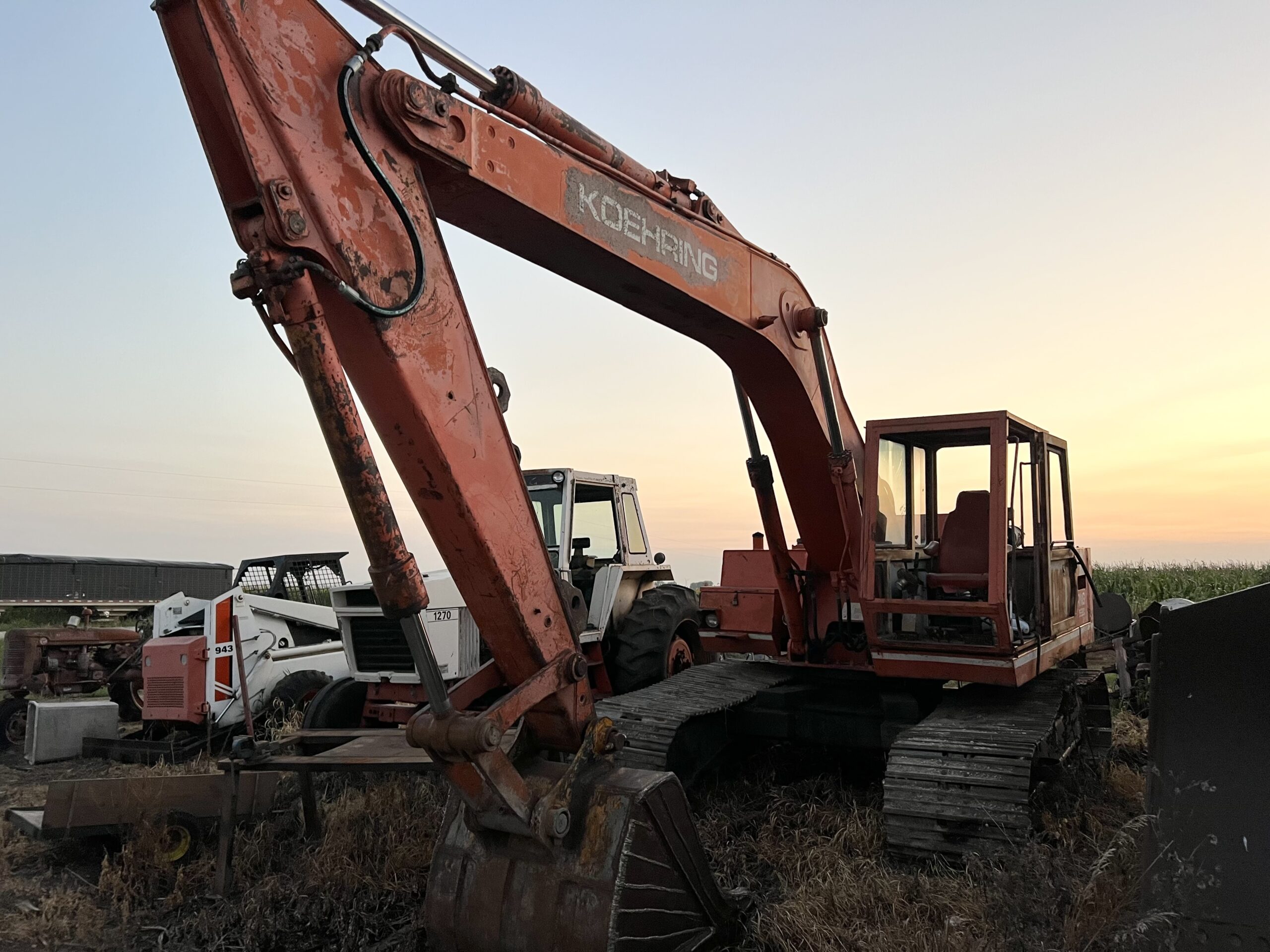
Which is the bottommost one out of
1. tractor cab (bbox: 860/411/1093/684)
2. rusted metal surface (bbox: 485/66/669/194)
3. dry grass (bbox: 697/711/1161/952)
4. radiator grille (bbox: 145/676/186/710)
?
dry grass (bbox: 697/711/1161/952)

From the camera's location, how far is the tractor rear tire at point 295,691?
8734 mm

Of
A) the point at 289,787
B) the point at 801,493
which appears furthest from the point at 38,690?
the point at 801,493

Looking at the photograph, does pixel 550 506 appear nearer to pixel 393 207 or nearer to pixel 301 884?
pixel 301 884

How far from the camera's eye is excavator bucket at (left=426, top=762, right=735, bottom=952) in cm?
353

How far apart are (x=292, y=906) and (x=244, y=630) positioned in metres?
4.71

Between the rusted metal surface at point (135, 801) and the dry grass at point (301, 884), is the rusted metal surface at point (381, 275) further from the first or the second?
the rusted metal surface at point (135, 801)

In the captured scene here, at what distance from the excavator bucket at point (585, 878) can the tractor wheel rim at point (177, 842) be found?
7.71 feet

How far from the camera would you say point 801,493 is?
20.2ft

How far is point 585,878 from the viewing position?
356 centimetres

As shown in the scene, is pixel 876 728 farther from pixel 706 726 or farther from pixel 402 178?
pixel 402 178

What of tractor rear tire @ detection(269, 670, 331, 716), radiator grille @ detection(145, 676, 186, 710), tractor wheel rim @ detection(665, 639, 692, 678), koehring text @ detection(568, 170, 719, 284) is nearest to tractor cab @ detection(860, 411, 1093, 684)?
koehring text @ detection(568, 170, 719, 284)

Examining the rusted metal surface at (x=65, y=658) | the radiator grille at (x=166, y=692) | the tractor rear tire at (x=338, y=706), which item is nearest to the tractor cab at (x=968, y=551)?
the tractor rear tire at (x=338, y=706)

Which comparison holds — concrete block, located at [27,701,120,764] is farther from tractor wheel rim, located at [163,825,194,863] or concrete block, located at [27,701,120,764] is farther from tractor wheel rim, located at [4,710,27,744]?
tractor wheel rim, located at [163,825,194,863]

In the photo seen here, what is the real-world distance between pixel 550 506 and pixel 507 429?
484 cm
